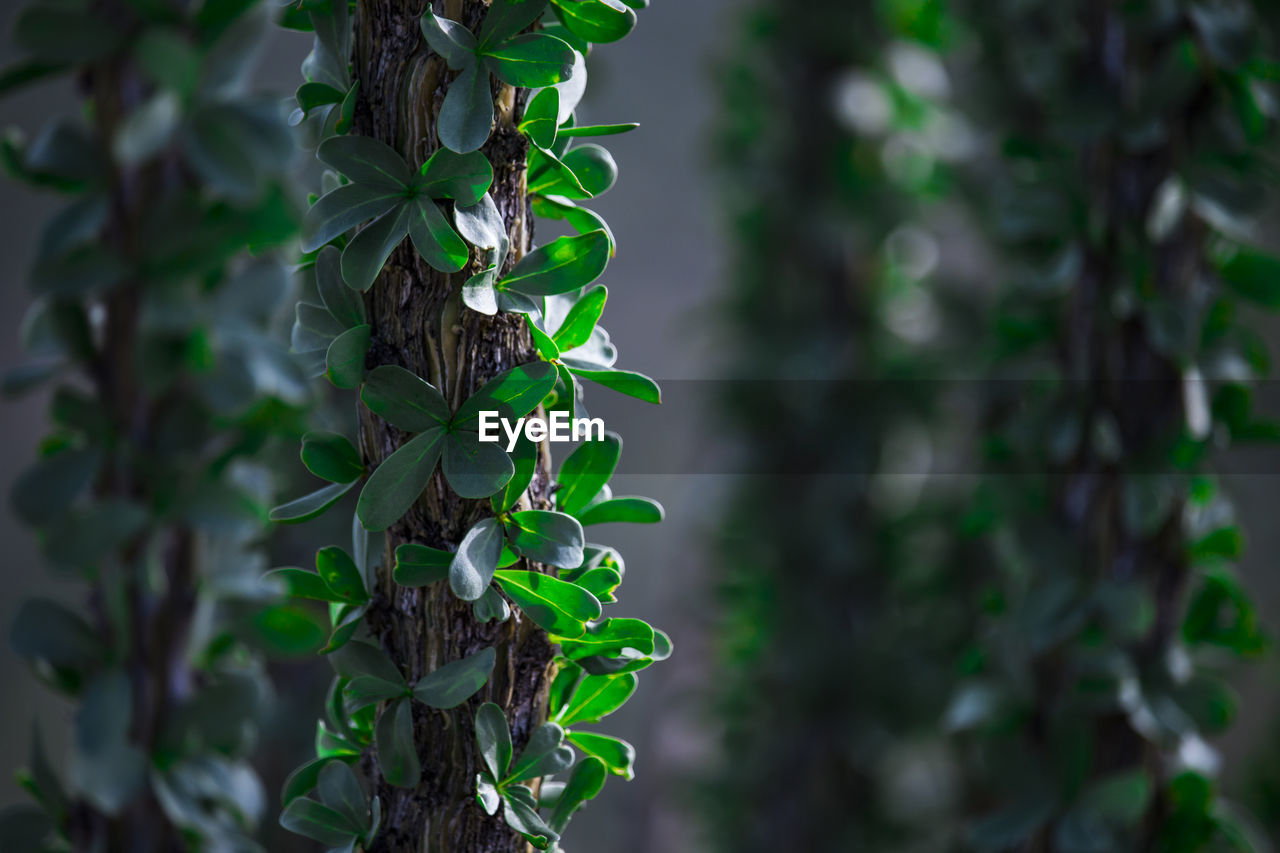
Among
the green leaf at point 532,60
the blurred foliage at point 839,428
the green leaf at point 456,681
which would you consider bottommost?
the blurred foliage at point 839,428

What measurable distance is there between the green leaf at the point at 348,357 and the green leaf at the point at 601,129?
0.12 metres

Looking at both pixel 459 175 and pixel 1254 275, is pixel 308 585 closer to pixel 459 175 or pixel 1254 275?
pixel 459 175

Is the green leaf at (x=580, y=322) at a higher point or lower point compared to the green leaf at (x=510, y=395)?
higher

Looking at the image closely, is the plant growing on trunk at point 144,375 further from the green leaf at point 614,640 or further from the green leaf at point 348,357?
the green leaf at point 614,640

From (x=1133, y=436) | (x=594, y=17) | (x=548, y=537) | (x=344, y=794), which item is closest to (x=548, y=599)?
(x=548, y=537)

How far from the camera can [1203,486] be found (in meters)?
0.72

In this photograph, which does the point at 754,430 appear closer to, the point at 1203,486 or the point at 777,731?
the point at 777,731

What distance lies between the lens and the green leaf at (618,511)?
1.37ft

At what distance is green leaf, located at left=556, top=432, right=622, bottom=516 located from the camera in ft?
1.36

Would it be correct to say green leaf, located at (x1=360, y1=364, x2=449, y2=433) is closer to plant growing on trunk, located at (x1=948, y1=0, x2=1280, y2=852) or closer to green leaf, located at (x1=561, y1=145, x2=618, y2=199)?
green leaf, located at (x1=561, y1=145, x2=618, y2=199)

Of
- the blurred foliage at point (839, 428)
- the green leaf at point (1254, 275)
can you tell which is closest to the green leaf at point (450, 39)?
the green leaf at point (1254, 275)

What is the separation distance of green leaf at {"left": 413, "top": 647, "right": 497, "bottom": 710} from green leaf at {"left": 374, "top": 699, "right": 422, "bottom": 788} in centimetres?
1

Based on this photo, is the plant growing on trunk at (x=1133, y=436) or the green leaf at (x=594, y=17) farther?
the plant growing on trunk at (x=1133, y=436)

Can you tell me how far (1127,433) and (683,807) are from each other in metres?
0.93
